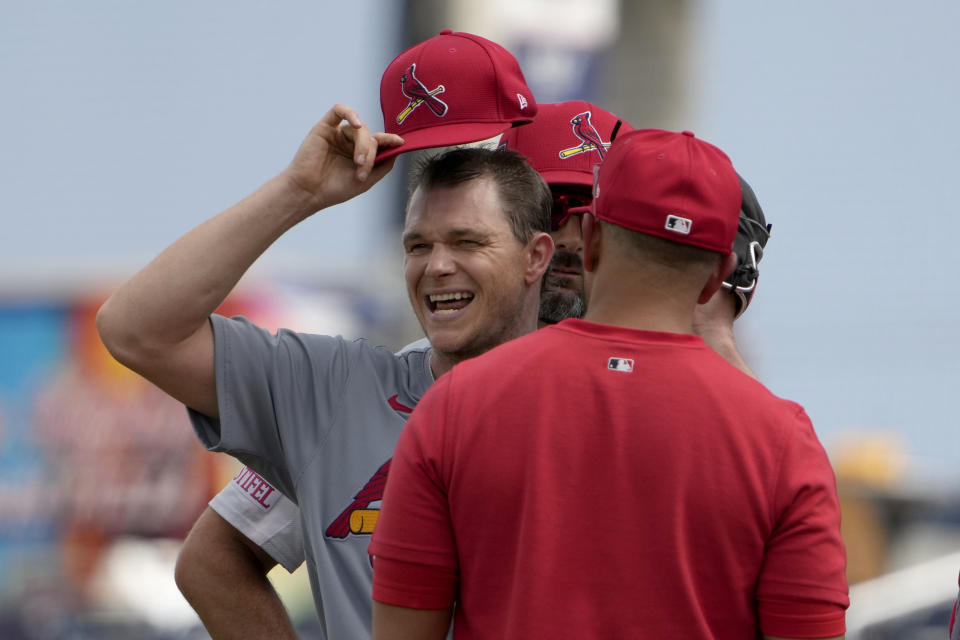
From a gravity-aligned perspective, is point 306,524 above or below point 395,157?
below

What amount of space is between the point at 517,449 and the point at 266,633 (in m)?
1.52

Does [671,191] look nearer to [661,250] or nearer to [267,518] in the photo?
[661,250]

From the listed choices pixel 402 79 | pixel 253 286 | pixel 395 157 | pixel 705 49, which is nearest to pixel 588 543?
pixel 395 157

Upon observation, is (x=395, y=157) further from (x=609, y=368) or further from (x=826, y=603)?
(x=826, y=603)

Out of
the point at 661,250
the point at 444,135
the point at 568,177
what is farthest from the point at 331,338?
the point at 661,250

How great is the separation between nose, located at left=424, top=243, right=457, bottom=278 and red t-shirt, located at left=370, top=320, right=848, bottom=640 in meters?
0.90

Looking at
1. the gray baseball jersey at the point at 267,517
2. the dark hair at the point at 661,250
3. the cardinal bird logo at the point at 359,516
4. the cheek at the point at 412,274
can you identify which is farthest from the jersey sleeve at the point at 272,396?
the dark hair at the point at 661,250

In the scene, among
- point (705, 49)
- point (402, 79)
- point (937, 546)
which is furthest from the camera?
point (937, 546)

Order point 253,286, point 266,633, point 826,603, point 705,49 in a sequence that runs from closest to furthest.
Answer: point 826,603 < point 266,633 < point 705,49 < point 253,286

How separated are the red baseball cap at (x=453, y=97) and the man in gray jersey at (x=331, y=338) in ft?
0.48

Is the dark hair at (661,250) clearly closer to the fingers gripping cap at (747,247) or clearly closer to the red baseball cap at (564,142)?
the fingers gripping cap at (747,247)

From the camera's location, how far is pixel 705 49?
9.88 metres

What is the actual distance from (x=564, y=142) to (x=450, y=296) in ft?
2.38

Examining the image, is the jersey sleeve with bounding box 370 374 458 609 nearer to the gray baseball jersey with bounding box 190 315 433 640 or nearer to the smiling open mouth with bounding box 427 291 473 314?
the gray baseball jersey with bounding box 190 315 433 640
